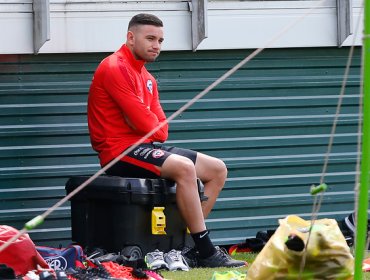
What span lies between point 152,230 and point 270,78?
2172mm

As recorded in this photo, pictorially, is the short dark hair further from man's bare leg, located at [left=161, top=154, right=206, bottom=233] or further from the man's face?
man's bare leg, located at [left=161, top=154, right=206, bottom=233]

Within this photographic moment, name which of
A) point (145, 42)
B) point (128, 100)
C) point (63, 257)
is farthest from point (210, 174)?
point (63, 257)

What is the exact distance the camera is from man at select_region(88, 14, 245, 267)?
25.6 feet

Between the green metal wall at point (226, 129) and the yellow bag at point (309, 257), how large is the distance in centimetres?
346

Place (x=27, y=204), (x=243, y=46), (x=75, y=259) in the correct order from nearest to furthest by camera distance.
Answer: (x=75, y=259) → (x=27, y=204) → (x=243, y=46)

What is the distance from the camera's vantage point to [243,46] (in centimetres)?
934

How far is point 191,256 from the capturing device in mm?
7945

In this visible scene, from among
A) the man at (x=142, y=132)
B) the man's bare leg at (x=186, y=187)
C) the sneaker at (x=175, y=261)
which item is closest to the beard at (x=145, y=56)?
the man at (x=142, y=132)

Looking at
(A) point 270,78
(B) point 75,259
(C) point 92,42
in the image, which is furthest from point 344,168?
(B) point 75,259

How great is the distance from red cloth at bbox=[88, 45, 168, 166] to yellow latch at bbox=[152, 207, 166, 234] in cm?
47

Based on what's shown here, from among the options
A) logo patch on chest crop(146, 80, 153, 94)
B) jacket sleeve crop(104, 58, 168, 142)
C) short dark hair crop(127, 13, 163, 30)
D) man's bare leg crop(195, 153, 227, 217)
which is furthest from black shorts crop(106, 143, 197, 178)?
short dark hair crop(127, 13, 163, 30)

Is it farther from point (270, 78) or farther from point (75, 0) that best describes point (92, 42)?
point (270, 78)

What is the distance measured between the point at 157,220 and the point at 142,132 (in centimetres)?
61

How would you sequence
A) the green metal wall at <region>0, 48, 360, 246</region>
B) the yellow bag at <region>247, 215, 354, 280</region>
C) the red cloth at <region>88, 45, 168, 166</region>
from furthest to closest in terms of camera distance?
the green metal wall at <region>0, 48, 360, 246</region> → the red cloth at <region>88, 45, 168, 166</region> → the yellow bag at <region>247, 215, 354, 280</region>
